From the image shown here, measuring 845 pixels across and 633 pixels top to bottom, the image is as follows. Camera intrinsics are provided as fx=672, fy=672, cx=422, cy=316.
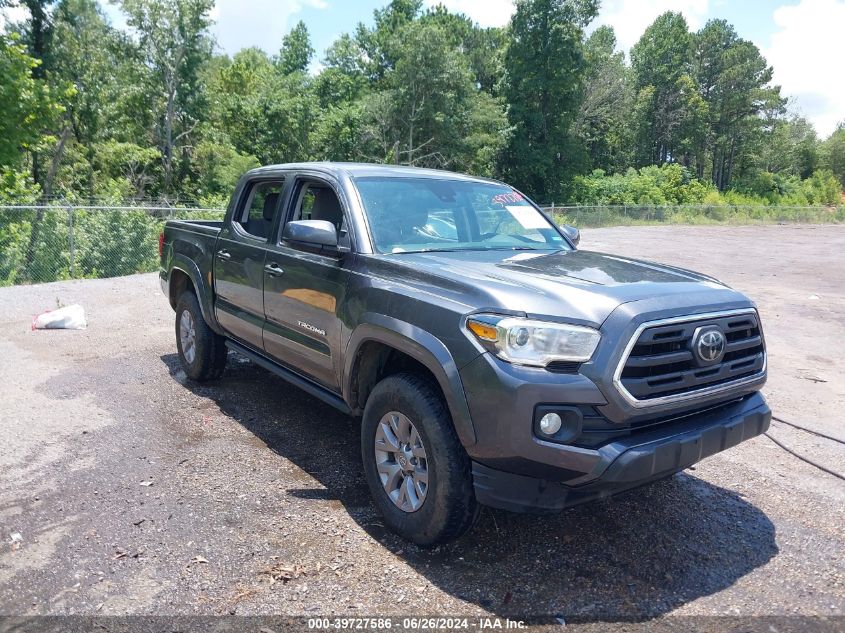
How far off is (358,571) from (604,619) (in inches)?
46.4

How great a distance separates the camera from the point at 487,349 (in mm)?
3049

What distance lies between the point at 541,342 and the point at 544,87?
51.0 metres

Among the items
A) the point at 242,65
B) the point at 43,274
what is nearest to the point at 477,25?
the point at 242,65

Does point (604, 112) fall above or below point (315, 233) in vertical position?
above

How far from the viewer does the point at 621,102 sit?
216ft

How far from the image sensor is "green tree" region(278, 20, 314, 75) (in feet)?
223

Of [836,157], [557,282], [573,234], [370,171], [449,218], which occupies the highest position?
[836,157]

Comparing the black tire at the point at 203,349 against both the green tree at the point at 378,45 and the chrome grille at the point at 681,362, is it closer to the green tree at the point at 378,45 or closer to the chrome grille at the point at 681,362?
the chrome grille at the point at 681,362

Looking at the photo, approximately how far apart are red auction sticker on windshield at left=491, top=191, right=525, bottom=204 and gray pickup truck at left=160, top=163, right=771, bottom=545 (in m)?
0.05

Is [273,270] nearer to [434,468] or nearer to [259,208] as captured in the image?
[259,208]

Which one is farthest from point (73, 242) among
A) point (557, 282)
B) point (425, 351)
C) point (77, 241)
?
point (557, 282)

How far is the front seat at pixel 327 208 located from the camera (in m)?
4.69

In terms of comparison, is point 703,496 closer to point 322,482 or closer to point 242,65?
point 322,482

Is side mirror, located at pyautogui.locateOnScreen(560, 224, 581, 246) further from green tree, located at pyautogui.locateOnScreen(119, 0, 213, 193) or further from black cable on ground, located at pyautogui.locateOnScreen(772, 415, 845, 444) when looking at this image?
green tree, located at pyautogui.locateOnScreen(119, 0, 213, 193)
